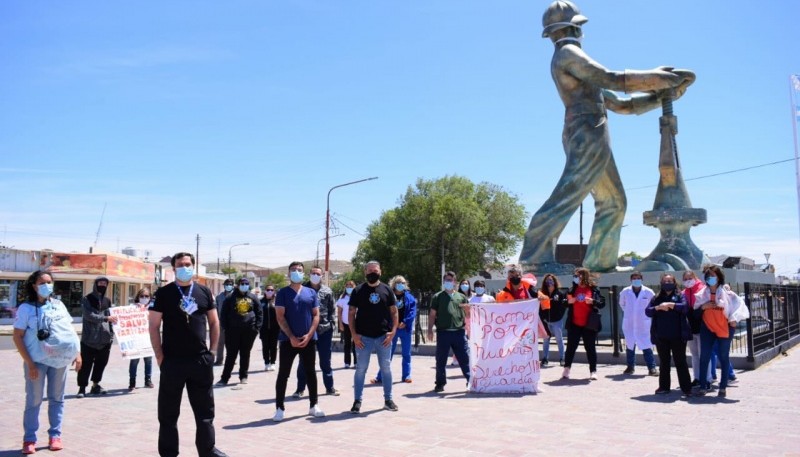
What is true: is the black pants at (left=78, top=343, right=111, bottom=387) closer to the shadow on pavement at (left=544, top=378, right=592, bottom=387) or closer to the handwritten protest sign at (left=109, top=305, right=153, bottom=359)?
the handwritten protest sign at (left=109, top=305, right=153, bottom=359)

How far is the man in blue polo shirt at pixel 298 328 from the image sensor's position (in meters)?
7.94

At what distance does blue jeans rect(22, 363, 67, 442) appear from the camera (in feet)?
20.9

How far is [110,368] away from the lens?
13.9m

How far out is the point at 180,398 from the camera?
566cm

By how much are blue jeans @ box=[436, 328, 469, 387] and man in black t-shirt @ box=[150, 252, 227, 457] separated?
4.68m

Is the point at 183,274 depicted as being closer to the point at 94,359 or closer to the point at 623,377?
the point at 94,359

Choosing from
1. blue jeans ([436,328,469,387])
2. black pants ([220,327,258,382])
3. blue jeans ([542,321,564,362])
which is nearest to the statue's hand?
blue jeans ([542,321,564,362])

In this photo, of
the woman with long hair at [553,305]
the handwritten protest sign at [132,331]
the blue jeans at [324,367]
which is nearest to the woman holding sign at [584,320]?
the woman with long hair at [553,305]

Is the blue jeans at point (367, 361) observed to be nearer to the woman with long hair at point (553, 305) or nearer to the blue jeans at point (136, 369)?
the woman with long hair at point (553, 305)

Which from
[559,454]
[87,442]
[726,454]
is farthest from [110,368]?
[726,454]

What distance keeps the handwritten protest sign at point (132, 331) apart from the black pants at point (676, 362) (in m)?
7.72

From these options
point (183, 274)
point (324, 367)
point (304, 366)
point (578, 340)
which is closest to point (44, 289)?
point (183, 274)

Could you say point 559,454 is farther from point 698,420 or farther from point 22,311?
point 22,311

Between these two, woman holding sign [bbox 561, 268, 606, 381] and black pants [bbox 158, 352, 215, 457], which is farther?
woman holding sign [bbox 561, 268, 606, 381]
